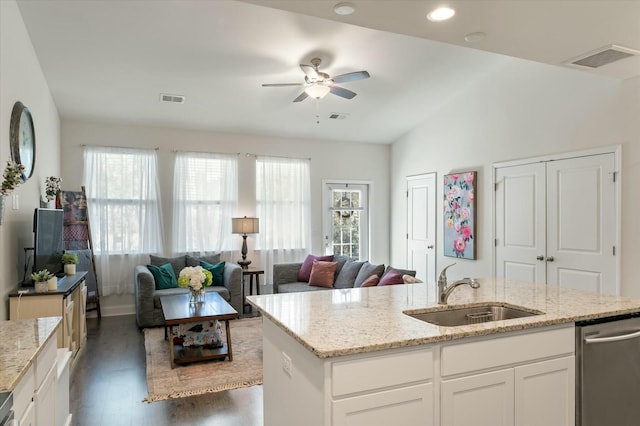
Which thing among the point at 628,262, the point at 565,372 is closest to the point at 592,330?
the point at 565,372

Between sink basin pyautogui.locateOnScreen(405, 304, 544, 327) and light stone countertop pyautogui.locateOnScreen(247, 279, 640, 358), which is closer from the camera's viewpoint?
light stone countertop pyautogui.locateOnScreen(247, 279, 640, 358)

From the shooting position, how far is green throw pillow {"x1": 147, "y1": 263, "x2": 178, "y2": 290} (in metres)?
5.56

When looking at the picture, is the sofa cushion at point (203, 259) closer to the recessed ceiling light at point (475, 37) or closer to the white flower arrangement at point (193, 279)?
the white flower arrangement at point (193, 279)

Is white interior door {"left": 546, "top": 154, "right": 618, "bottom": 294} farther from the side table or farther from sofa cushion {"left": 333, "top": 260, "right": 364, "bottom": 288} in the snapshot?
the side table

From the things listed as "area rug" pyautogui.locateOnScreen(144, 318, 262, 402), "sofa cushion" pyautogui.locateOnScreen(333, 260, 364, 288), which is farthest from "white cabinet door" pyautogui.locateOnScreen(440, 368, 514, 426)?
"sofa cushion" pyautogui.locateOnScreen(333, 260, 364, 288)

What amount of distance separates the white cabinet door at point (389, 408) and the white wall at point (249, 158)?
5.17 meters

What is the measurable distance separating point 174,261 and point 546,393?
5040 millimetres

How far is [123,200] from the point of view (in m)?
5.86

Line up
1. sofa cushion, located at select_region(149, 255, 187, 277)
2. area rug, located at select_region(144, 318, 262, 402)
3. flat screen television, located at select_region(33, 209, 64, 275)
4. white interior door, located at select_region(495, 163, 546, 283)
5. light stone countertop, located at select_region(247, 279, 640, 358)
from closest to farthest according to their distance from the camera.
Answer: light stone countertop, located at select_region(247, 279, 640, 358)
area rug, located at select_region(144, 318, 262, 402)
flat screen television, located at select_region(33, 209, 64, 275)
white interior door, located at select_region(495, 163, 546, 283)
sofa cushion, located at select_region(149, 255, 187, 277)

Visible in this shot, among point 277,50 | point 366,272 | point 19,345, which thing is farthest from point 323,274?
point 19,345

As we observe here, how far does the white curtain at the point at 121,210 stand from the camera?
18.8 ft

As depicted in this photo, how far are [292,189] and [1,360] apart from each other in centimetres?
550

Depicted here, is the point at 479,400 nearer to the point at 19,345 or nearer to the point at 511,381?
the point at 511,381

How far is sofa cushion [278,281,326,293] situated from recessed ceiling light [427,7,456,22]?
3815 millimetres
